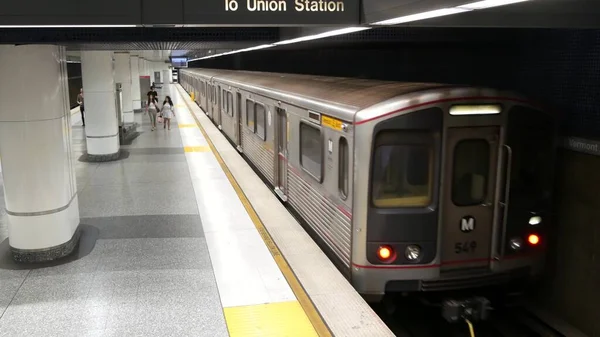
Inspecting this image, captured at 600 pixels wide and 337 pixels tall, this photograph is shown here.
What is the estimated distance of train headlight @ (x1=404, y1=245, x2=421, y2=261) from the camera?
16.6 ft

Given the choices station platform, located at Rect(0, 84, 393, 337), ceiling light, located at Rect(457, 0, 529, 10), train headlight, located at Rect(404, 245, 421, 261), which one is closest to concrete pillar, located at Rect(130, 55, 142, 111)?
station platform, located at Rect(0, 84, 393, 337)

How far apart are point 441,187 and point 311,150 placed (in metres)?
2.14

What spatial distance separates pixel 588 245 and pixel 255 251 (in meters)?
3.55

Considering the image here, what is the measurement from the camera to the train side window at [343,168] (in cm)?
536

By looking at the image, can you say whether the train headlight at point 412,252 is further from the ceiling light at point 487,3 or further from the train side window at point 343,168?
the ceiling light at point 487,3

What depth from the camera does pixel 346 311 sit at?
4.85 m

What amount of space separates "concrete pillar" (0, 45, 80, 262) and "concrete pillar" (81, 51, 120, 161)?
5977 mm

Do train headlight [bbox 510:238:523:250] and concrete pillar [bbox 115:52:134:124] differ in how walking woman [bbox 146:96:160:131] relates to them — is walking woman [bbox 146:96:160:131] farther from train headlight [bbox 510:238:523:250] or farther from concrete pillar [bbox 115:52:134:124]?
train headlight [bbox 510:238:523:250]

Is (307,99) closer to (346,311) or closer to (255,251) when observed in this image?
(255,251)

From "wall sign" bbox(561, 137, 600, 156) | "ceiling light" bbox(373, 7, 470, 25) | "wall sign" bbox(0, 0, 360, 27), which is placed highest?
"wall sign" bbox(0, 0, 360, 27)

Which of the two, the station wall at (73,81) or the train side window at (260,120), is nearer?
the train side window at (260,120)

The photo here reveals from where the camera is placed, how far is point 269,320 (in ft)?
15.6

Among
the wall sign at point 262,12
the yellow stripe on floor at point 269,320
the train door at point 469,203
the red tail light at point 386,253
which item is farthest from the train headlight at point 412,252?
the wall sign at point 262,12

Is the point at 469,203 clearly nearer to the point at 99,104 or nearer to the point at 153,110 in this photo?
the point at 99,104
